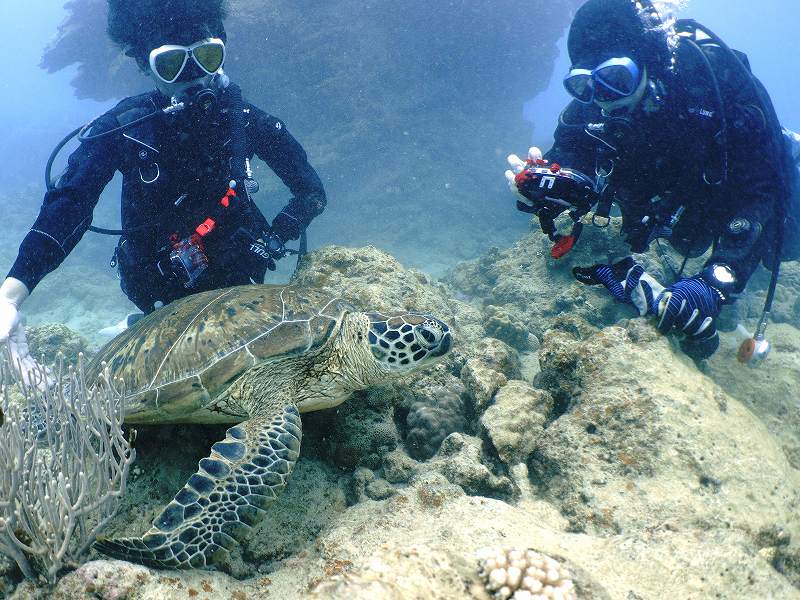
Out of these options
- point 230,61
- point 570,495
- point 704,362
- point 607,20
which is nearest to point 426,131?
point 230,61

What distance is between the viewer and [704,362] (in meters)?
3.78

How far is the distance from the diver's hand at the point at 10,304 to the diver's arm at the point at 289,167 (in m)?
2.01

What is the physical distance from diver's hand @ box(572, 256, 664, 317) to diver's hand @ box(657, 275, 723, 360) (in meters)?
0.07

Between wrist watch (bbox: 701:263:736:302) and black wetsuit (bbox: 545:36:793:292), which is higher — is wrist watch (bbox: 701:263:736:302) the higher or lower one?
the lower one

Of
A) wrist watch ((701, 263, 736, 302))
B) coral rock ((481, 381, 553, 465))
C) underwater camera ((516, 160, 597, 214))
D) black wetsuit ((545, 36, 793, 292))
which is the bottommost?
coral rock ((481, 381, 553, 465))

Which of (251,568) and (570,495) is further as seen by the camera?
(570,495)

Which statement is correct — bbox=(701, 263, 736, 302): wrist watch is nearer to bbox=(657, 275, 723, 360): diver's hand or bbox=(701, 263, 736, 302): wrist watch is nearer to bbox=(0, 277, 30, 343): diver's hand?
bbox=(657, 275, 723, 360): diver's hand

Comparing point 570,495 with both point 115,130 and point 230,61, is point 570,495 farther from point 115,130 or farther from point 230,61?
point 230,61

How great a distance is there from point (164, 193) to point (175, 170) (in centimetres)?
23

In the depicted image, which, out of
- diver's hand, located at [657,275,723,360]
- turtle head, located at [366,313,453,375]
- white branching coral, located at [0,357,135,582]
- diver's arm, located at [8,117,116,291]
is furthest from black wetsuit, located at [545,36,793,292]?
diver's arm, located at [8,117,116,291]

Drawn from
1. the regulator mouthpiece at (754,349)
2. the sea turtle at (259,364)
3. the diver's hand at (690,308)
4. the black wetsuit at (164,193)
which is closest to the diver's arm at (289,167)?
the black wetsuit at (164,193)

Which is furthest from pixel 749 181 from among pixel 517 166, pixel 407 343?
pixel 407 343

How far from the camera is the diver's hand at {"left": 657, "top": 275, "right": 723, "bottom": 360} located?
8.98 ft

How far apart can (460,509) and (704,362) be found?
3.11 metres
